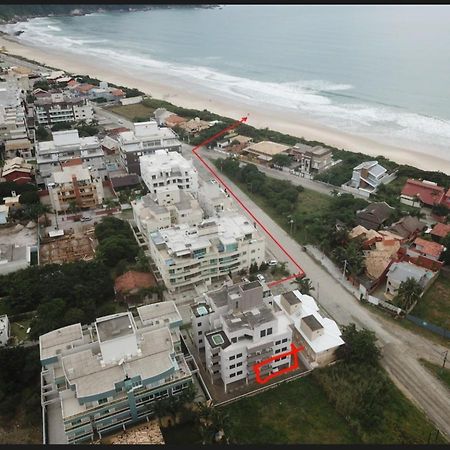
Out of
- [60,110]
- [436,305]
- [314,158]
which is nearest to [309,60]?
[314,158]

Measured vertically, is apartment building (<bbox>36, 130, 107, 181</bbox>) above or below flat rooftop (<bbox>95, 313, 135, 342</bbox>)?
below

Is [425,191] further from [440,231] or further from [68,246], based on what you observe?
[68,246]

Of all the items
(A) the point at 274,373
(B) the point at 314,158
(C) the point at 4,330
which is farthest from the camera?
(B) the point at 314,158

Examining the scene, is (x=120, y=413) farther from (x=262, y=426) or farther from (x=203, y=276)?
(x=203, y=276)

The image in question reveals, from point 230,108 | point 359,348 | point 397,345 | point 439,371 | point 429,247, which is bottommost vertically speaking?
point 230,108

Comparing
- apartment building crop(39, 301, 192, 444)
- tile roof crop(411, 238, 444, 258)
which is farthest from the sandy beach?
apartment building crop(39, 301, 192, 444)

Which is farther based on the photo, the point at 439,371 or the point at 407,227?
the point at 407,227

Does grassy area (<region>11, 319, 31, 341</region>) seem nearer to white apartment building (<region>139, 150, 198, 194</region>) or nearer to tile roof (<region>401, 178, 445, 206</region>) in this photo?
white apartment building (<region>139, 150, 198, 194</region>)

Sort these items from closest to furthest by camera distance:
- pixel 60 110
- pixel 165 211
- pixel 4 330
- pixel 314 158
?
pixel 4 330 → pixel 165 211 → pixel 314 158 → pixel 60 110
